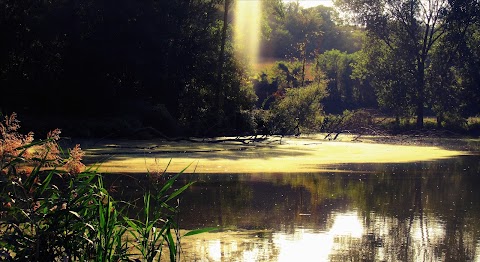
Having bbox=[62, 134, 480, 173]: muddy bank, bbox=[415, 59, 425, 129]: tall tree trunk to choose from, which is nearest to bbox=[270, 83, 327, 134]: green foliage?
bbox=[62, 134, 480, 173]: muddy bank

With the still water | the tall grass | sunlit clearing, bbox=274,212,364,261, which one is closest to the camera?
the tall grass

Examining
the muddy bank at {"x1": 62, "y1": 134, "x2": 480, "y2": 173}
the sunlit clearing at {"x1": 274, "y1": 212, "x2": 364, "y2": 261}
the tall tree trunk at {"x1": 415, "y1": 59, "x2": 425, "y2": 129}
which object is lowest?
the sunlit clearing at {"x1": 274, "y1": 212, "x2": 364, "y2": 261}

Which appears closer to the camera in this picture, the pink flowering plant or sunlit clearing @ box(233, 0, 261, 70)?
the pink flowering plant

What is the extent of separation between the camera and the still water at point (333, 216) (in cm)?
788

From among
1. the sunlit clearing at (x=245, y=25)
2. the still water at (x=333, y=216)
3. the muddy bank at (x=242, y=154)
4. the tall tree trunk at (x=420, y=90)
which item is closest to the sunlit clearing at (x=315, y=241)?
the still water at (x=333, y=216)

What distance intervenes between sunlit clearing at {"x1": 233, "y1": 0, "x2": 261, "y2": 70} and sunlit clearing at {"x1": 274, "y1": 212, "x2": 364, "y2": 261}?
20.7 metres

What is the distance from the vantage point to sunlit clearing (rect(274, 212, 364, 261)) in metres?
7.66

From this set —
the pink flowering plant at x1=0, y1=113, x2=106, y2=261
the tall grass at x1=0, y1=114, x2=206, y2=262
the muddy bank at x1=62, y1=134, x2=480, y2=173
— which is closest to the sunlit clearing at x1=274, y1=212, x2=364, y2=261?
the tall grass at x1=0, y1=114, x2=206, y2=262

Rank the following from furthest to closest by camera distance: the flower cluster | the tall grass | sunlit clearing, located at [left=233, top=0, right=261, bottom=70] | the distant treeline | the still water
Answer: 1. sunlit clearing, located at [left=233, top=0, right=261, bottom=70]
2. the distant treeline
3. the still water
4. the tall grass
5. the flower cluster

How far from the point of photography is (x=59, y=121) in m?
21.6

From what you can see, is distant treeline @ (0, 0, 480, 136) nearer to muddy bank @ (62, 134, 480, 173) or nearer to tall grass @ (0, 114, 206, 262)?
muddy bank @ (62, 134, 480, 173)

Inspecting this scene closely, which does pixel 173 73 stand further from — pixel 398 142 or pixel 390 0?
pixel 390 0

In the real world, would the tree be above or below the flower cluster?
above

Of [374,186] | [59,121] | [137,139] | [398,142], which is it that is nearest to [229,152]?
[137,139]
